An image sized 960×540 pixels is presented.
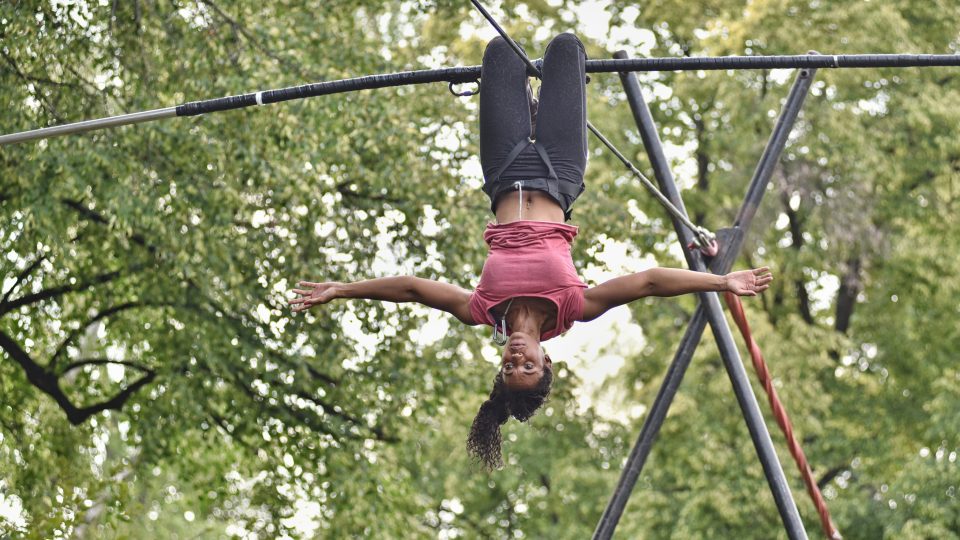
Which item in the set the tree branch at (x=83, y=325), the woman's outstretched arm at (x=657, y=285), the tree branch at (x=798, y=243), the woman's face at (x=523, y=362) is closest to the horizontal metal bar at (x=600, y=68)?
the woman's outstretched arm at (x=657, y=285)

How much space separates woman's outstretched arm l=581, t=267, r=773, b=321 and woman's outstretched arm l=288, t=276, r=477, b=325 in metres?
0.48

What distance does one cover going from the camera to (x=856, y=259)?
16172mm

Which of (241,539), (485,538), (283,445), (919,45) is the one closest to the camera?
(283,445)

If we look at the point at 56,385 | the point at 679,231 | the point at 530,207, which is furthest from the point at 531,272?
the point at 56,385

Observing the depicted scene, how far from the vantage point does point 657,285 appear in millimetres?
5359

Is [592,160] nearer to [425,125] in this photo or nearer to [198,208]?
[425,125]

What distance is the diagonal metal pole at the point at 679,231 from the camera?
7.73 m

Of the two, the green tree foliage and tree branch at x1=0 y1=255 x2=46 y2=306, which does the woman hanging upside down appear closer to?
the green tree foliage

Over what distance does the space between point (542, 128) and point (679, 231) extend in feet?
8.02

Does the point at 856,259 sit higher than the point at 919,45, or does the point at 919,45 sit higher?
the point at 919,45

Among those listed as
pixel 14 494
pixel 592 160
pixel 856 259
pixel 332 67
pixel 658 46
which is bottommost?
pixel 14 494

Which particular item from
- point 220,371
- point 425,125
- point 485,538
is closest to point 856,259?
point 485,538

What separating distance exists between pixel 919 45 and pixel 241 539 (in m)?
8.77

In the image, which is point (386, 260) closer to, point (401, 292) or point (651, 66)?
point (651, 66)
